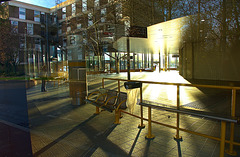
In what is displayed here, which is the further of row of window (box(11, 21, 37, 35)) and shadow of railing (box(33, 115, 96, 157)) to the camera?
row of window (box(11, 21, 37, 35))

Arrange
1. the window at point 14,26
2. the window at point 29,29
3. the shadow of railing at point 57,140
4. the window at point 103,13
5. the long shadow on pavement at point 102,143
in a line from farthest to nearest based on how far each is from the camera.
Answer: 1. the window at point 14,26
2. the window at point 29,29
3. the window at point 103,13
4. the shadow of railing at point 57,140
5. the long shadow on pavement at point 102,143

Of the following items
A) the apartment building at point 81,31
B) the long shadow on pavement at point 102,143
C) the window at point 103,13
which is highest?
A: the window at point 103,13

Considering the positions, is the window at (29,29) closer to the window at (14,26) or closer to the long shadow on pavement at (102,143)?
the window at (14,26)

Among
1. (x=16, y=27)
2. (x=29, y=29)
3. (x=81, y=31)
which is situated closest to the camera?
(x=81, y=31)

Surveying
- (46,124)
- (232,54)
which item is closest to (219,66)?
(232,54)

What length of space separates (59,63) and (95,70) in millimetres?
3388

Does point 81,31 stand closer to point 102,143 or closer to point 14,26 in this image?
point 14,26

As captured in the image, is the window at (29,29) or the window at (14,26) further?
the window at (14,26)

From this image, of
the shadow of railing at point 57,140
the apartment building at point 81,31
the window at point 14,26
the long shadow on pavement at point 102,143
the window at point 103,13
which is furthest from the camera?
the window at point 14,26

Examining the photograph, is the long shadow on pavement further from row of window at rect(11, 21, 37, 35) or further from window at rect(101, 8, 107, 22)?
row of window at rect(11, 21, 37, 35)

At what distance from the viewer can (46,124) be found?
5.23 meters

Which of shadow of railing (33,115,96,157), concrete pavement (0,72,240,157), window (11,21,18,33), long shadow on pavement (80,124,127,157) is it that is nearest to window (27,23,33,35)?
window (11,21,18,33)

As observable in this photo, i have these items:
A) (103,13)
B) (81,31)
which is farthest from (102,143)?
(81,31)

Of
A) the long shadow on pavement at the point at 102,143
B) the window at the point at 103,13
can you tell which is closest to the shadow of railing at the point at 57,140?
the long shadow on pavement at the point at 102,143
